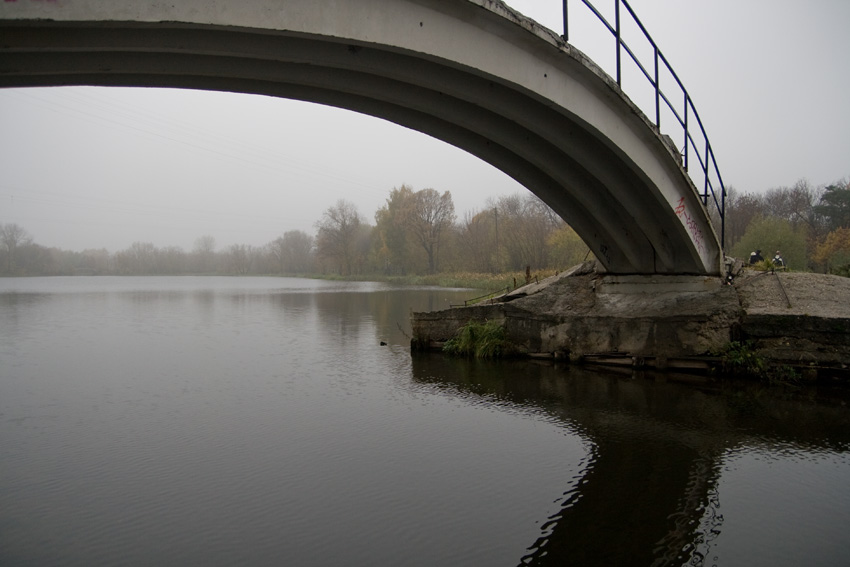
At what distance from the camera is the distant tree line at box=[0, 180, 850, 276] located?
33.1 m

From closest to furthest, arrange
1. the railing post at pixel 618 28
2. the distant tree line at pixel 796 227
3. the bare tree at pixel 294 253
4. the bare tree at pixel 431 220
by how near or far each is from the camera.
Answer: the railing post at pixel 618 28, the distant tree line at pixel 796 227, the bare tree at pixel 431 220, the bare tree at pixel 294 253

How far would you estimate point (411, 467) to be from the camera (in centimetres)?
728

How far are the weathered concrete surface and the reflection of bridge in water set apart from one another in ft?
2.97

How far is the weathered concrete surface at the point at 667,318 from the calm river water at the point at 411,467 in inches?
31.6

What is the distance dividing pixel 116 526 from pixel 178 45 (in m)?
4.48

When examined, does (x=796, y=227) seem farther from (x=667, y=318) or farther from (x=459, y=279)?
(x=667, y=318)

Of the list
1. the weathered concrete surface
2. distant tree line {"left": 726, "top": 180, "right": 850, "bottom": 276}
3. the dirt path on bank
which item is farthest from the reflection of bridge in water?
distant tree line {"left": 726, "top": 180, "right": 850, "bottom": 276}

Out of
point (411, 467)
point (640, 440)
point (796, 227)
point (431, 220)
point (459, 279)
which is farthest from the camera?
point (431, 220)

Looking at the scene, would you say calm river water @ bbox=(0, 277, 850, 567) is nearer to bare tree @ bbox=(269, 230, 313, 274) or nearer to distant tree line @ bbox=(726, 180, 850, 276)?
distant tree line @ bbox=(726, 180, 850, 276)

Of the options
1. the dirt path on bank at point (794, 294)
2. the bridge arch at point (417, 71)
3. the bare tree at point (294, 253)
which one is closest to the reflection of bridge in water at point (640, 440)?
the dirt path on bank at point (794, 294)

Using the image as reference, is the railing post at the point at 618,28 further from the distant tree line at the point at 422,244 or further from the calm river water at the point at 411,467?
the distant tree line at the point at 422,244

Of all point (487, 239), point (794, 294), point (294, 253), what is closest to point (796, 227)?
point (487, 239)

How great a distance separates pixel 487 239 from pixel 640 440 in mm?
48419

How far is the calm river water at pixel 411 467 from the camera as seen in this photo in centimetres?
540
